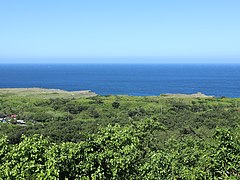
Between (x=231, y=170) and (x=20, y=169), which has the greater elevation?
(x=20, y=169)

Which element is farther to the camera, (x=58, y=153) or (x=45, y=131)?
(x=45, y=131)

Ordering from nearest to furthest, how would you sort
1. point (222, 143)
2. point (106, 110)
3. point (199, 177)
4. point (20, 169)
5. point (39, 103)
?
point (20, 169) < point (199, 177) < point (222, 143) < point (106, 110) < point (39, 103)

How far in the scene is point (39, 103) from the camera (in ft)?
220

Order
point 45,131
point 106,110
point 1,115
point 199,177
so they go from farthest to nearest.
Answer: point 106,110
point 1,115
point 45,131
point 199,177

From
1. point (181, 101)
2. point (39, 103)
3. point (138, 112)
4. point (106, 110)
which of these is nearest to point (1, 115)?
point (39, 103)

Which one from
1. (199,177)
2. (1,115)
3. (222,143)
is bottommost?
(1,115)

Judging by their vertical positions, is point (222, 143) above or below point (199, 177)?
above

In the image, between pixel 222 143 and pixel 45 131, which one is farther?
pixel 45 131

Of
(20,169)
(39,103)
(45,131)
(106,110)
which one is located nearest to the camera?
(20,169)

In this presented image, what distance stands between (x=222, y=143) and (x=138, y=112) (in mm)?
44671

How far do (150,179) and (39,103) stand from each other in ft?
192

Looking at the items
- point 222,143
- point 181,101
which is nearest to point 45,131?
point 222,143

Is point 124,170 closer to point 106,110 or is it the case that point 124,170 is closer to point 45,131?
point 45,131

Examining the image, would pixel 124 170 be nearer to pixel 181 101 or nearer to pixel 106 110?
pixel 106 110
